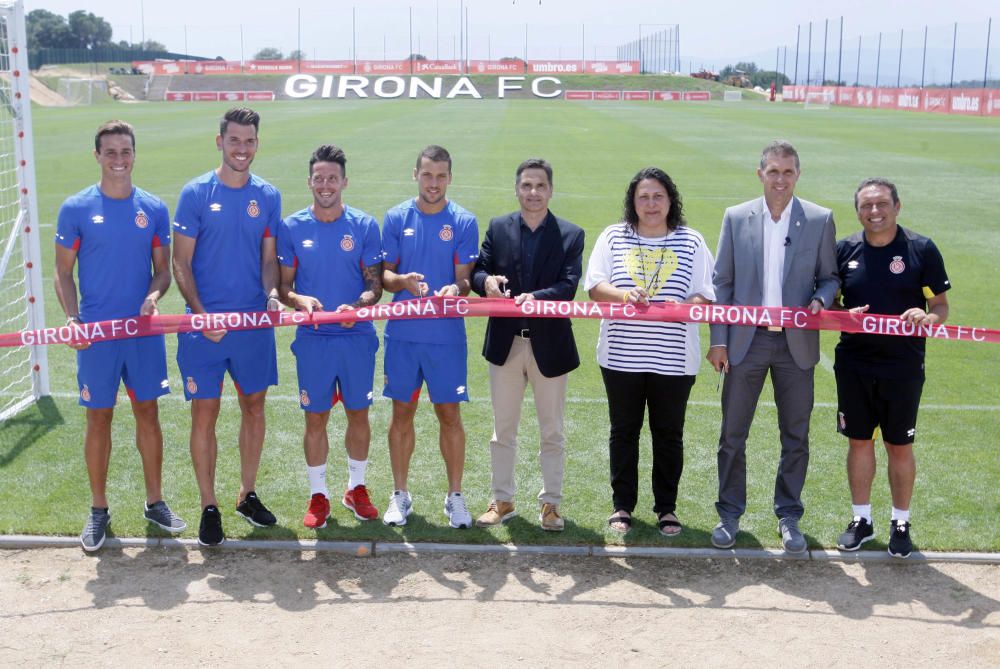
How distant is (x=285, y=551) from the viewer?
19.6ft

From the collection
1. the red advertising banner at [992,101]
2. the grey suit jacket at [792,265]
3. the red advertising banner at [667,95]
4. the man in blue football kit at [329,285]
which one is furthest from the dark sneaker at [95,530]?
the red advertising banner at [667,95]

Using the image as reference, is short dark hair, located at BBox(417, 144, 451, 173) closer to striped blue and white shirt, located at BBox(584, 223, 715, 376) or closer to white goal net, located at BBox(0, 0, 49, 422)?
striped blue and white shirt, located at BBox(584, 223, 715, 376)

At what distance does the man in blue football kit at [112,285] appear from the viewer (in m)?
5.87

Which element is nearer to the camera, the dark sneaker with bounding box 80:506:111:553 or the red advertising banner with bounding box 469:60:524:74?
the dark sneaker with bounding box 80:506:111:553

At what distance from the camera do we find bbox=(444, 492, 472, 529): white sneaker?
6.28 meters

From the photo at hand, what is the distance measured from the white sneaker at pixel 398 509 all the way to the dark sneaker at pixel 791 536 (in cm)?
225

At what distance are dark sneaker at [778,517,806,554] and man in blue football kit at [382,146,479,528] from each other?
185 cm

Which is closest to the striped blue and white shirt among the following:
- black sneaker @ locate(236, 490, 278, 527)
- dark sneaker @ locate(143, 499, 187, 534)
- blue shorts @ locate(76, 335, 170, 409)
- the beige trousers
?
the beige trousers

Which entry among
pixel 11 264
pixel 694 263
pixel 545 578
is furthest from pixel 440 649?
pixel 11 264

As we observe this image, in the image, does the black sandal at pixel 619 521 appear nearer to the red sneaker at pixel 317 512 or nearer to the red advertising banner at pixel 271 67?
the red sneaker at pixel 317 512

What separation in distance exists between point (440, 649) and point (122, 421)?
4.32 meters

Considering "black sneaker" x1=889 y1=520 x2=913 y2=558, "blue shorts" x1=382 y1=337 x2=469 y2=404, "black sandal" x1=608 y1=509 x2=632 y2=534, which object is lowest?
"black sandal" x1=608 y1=509 x2=632 y2=534

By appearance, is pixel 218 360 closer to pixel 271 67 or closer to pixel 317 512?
pixel 317 512

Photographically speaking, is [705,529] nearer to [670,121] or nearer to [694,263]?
[694,263]
